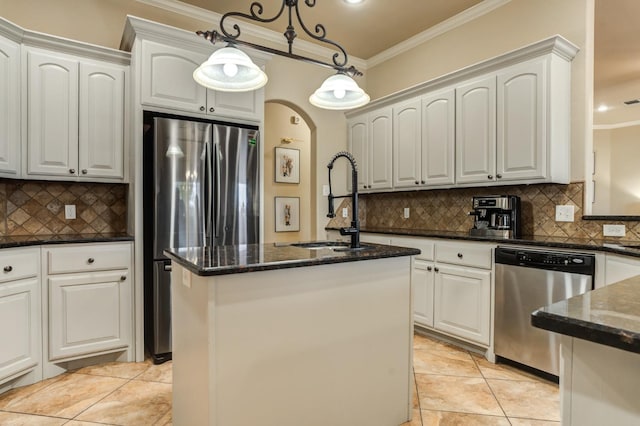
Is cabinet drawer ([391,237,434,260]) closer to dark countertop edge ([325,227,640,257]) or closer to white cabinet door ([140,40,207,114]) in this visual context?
dark countertop edge ([325,227,640,257])

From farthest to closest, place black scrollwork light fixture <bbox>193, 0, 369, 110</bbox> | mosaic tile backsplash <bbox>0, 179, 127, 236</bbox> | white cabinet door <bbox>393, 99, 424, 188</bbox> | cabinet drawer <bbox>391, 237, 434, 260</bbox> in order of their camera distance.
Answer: white cabinet door <bbox>393, 99, 424, 188</bbox> < cabinet drawer <bbox>391, 237, 434, 260</bbox> < mosaic tile backsplash <bbox>0, 179, 127, 236</bbox> < black scrollwork light fixture <bbox>193, 0, 369, 110</bbox>

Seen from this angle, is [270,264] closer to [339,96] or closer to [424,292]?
[339,96]

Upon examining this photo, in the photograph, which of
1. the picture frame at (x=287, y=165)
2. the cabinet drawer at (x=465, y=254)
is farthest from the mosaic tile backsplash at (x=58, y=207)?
the cabinet drawer at (x=465, y=254)

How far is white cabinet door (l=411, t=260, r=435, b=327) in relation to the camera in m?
3.26

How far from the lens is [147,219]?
9.21 ft

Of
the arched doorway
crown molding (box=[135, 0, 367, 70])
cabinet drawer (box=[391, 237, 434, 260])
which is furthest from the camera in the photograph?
the arched doorway

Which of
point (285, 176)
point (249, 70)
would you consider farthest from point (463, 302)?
point (285, 176)

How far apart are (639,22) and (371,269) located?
136 inches

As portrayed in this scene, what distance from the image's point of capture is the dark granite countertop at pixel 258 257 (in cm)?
149

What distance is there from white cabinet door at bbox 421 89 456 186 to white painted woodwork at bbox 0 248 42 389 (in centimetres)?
319

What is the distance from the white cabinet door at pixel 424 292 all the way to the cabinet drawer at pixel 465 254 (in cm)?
16

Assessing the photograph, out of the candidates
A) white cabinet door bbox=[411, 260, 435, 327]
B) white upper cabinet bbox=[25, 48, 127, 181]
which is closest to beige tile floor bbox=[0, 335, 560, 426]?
white cabinet door bbox=[411, 260, 435, 327]

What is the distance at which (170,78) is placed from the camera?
2.90 meters

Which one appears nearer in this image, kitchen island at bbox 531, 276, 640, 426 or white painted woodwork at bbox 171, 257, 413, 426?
kitchen island at bbox 531, 276, 640, 426
